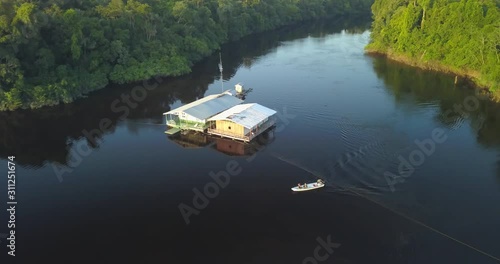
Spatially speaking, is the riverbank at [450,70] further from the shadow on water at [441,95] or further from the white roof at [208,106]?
the white roof at [208,106]

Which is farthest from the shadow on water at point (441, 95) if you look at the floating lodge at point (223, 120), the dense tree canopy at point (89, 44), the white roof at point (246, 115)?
the dense tree canopy at point (89, 44)

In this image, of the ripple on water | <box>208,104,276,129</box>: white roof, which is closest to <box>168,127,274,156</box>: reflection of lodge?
<box>208,104,276,129</box>: white roof

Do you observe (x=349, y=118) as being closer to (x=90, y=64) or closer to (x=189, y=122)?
(x=189, y=122)

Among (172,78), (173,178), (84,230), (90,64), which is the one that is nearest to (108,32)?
(90,64)

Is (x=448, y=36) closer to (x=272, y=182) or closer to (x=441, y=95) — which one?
(x=441, y=95)

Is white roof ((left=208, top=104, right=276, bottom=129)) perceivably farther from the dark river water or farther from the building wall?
the dark river water

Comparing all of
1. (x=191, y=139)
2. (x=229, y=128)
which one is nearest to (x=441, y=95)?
(x=229, y=128)

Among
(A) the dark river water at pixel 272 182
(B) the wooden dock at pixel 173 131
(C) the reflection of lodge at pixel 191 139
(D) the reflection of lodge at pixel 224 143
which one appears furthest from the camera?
(B) the wooden dock at pixel 173 131
